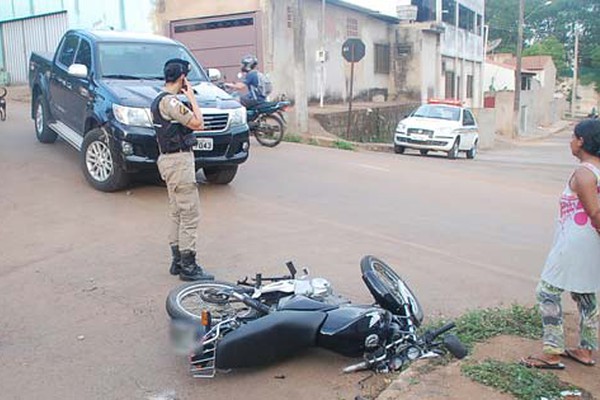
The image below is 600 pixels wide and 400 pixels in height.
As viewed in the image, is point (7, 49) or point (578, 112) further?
point (578, 112)

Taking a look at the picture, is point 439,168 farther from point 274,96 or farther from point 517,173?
point 274,96

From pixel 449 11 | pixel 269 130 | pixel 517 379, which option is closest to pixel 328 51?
pixel 269 130

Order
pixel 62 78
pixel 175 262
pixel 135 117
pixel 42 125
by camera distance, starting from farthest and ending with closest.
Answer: pixel 42 125 < pixel 62 78 < pixel 135 117 < pixel 175 262

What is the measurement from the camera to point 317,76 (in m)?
23.8

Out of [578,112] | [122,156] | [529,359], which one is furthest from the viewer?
[578,112]

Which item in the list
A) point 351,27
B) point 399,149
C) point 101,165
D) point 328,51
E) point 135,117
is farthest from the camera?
point 351,27

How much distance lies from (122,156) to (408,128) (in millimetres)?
13328

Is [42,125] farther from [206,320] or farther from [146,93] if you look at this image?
[206,320]

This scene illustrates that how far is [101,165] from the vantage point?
338 inches

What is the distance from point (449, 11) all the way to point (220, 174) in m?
31.7

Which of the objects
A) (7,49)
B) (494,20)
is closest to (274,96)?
(7,49)

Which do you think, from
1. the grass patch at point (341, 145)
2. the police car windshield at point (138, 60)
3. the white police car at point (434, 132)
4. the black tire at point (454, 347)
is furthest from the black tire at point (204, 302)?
the white police car at point (434, 132)

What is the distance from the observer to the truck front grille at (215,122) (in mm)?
8266

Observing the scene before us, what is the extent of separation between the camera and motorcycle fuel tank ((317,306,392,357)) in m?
4.14
